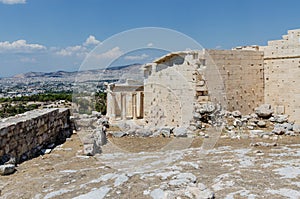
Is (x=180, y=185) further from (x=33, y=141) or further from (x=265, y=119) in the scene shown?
(x=265, y=119)

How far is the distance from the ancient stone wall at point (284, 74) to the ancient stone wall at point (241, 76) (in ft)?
1.12

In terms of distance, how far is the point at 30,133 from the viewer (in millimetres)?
8305

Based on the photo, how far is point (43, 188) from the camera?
5543 mm

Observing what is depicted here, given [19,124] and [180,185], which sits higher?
[19,124]

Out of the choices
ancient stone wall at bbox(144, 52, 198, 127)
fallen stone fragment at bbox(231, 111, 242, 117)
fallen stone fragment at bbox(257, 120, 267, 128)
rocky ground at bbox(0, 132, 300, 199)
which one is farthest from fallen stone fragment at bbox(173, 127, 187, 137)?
fallen stone fragment at bbox(257, 120, 267, 128)

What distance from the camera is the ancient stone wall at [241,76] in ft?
42.2

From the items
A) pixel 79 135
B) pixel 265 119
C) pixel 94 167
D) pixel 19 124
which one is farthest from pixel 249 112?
pixel 19 124

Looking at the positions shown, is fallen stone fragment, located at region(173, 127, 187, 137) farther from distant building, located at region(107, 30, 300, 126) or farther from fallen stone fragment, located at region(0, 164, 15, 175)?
fallen stone fragment, located at region(0, 164, 15, 175)

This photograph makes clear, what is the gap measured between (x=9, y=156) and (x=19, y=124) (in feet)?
2.96

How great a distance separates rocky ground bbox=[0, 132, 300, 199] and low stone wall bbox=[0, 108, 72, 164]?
0.40 metres

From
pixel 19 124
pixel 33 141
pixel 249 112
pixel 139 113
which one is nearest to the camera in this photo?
pixel 19 124

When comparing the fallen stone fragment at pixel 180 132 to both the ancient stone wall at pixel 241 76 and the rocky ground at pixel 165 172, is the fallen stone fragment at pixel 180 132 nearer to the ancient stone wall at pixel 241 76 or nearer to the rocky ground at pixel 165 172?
the rocky ground at pixel 165 172

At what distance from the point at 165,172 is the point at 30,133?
4086 millimetres

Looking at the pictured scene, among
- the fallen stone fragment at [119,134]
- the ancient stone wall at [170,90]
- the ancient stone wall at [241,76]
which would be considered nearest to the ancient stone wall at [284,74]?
the ancient stone wall at [241,76]
